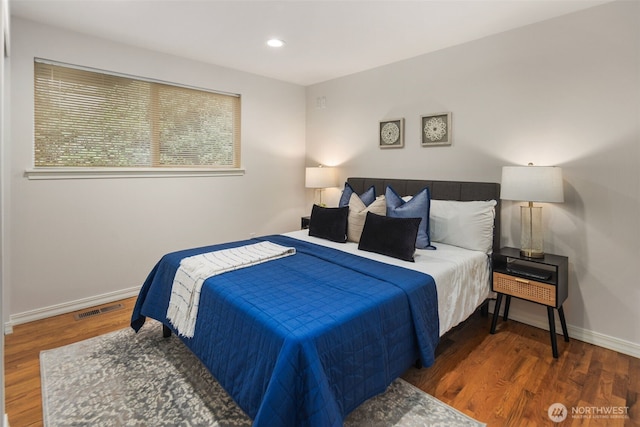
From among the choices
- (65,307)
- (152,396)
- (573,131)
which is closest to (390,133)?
(573,131)

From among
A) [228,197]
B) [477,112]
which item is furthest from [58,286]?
[477,112]

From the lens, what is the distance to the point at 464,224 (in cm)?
291

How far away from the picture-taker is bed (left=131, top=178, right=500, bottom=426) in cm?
145

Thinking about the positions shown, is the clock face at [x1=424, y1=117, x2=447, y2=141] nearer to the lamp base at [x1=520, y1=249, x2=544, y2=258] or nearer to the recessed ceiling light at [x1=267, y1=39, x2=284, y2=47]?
the lamp base at [x1=520, y1=249, x2=544, y2=258]

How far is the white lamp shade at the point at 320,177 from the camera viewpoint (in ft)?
14.0

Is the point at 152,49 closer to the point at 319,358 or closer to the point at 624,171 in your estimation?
the point at 319,358

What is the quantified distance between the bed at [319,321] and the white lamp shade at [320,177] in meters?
1.69

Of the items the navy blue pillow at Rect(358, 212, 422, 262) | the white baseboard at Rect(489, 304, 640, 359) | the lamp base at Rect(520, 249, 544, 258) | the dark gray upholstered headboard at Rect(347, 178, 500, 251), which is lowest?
the white baseboard at Rect(489, 304, 640, 359)

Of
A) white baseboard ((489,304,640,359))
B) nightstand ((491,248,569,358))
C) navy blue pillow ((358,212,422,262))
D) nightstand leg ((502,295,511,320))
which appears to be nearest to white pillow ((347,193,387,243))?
navy blue pillow ((358,212,422,262))

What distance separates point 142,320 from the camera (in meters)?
2.64

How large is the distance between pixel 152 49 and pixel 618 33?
390cm

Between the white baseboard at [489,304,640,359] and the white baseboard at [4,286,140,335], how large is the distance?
12.0ft

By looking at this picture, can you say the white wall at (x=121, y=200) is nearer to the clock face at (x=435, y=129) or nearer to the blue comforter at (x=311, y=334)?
the blue comforter at (x=311, y=334)

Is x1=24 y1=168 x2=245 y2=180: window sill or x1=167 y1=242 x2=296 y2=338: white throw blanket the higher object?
x1=24 y1=168 x2=245 y2=180: window sill
